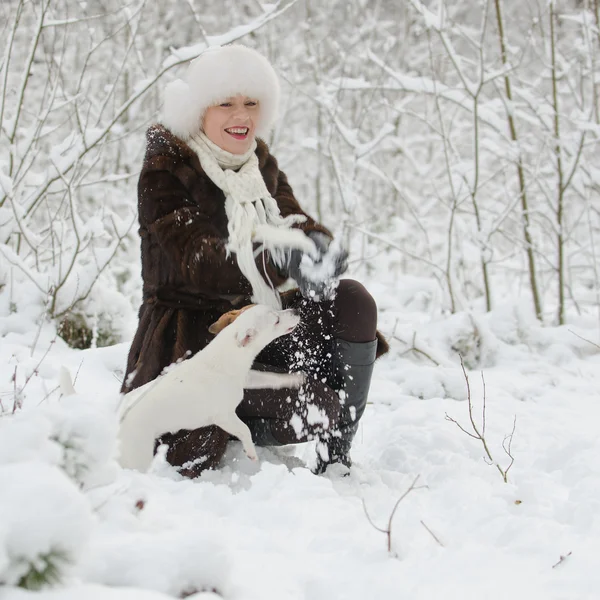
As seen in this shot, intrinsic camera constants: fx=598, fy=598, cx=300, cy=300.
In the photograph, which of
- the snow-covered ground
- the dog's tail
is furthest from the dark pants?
the dog's tail

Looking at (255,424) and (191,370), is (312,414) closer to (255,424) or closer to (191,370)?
(255,424)

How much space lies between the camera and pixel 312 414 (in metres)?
1.84

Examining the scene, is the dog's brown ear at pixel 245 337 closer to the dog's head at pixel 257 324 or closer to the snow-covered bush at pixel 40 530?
the dog's head at pixel 257 324

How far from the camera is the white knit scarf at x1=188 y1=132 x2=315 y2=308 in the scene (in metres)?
1.69

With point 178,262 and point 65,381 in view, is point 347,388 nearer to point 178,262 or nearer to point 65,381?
point 178,262

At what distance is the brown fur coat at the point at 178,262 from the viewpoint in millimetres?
1784

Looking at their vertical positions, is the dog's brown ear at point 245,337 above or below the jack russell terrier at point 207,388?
above

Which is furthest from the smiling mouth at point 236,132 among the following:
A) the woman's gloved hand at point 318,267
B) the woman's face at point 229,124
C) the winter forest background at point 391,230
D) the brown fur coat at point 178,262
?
the winter forest background at point 391,230

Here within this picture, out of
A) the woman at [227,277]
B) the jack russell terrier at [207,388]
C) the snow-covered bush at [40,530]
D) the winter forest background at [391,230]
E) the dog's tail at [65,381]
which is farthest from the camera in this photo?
the winter forest background at [391,230]

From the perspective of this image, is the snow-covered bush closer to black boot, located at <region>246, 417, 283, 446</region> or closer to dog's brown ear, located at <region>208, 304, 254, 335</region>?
dog's brown ear, located at <region>208, 304, 254, 335</region>

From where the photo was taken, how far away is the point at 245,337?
1643 mm

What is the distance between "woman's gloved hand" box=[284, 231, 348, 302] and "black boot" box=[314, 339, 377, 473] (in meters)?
0.30

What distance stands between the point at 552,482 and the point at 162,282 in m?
1.33

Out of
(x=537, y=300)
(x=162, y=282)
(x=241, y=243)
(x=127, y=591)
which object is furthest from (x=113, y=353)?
(x=537, y=300)
